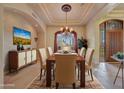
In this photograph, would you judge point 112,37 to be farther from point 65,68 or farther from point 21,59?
point 65,68

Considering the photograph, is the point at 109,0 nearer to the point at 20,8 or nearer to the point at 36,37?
the point at 20,8

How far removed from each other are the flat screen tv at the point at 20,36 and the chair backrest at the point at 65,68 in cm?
372

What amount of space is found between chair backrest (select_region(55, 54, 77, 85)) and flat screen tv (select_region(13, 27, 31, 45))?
3722 mm

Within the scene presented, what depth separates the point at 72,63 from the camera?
3.88m

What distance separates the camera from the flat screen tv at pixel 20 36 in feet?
23.2

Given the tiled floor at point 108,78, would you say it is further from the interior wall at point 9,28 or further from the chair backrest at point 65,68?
the interior wall at point 9,28

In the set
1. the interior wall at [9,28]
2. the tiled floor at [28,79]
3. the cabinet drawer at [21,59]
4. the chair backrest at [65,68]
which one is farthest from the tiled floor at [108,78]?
the interior wall at [9,28]

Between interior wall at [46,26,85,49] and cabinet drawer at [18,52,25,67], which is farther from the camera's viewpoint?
interior wall at [46,26,85,49]

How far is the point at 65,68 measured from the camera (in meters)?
3.90

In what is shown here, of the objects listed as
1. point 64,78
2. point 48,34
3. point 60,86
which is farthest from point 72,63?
point 48,34

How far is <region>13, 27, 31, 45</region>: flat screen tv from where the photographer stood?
706 cm

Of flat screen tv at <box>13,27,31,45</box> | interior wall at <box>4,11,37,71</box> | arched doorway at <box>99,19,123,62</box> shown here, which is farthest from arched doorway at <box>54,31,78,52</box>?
interior wall at <box>4,11,37,71</box>

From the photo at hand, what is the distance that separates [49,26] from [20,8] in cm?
653

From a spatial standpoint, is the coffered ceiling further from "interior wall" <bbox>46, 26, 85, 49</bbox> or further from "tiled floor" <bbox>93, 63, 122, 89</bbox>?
"tiled floor" <bbox>93, 63, 122, 89</bbox>
